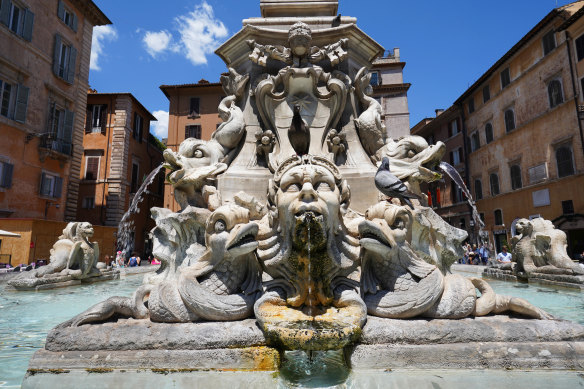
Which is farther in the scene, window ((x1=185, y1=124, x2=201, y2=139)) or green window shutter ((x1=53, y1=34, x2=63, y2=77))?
window ((x1=185, y1=124, x2=201, y2=139))

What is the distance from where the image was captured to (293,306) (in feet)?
8.82

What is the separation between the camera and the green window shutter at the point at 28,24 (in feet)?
59.0

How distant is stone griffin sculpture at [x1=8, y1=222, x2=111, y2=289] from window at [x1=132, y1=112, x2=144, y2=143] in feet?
80.2

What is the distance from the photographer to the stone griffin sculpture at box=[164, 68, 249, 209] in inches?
169

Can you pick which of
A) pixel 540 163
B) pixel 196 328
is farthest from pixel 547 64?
pixel 196 328

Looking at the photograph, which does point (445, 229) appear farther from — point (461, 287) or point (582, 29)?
point (582, 29)

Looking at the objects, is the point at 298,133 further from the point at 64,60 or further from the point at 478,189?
the point at 478,189

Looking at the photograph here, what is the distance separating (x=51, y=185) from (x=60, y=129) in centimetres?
334

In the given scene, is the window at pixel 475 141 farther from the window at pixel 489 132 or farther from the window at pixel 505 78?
the window at pixel 505 78

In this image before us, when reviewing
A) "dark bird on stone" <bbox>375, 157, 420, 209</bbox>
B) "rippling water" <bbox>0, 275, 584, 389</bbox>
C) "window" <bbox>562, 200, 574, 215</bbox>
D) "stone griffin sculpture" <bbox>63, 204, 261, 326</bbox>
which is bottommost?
"rippling water" <bbox>0, 275, 584, 389</bbox>

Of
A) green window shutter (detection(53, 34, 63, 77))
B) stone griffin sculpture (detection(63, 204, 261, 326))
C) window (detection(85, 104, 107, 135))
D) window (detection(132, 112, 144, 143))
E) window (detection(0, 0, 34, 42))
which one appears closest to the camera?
stone griffin sculpture (detection(63, 204, 261, 326))

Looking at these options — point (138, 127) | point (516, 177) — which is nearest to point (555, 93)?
point (516, 177)

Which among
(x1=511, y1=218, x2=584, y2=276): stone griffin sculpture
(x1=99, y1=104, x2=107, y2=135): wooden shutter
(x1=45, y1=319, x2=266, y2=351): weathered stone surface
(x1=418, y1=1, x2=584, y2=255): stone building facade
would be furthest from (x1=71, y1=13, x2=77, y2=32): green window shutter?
(x1=418, y1=1, x2=584, y2=255): stone building facade

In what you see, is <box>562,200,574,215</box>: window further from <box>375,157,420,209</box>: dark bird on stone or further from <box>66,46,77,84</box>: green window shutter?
<box>66,46,77,84</box>: green window shutter
